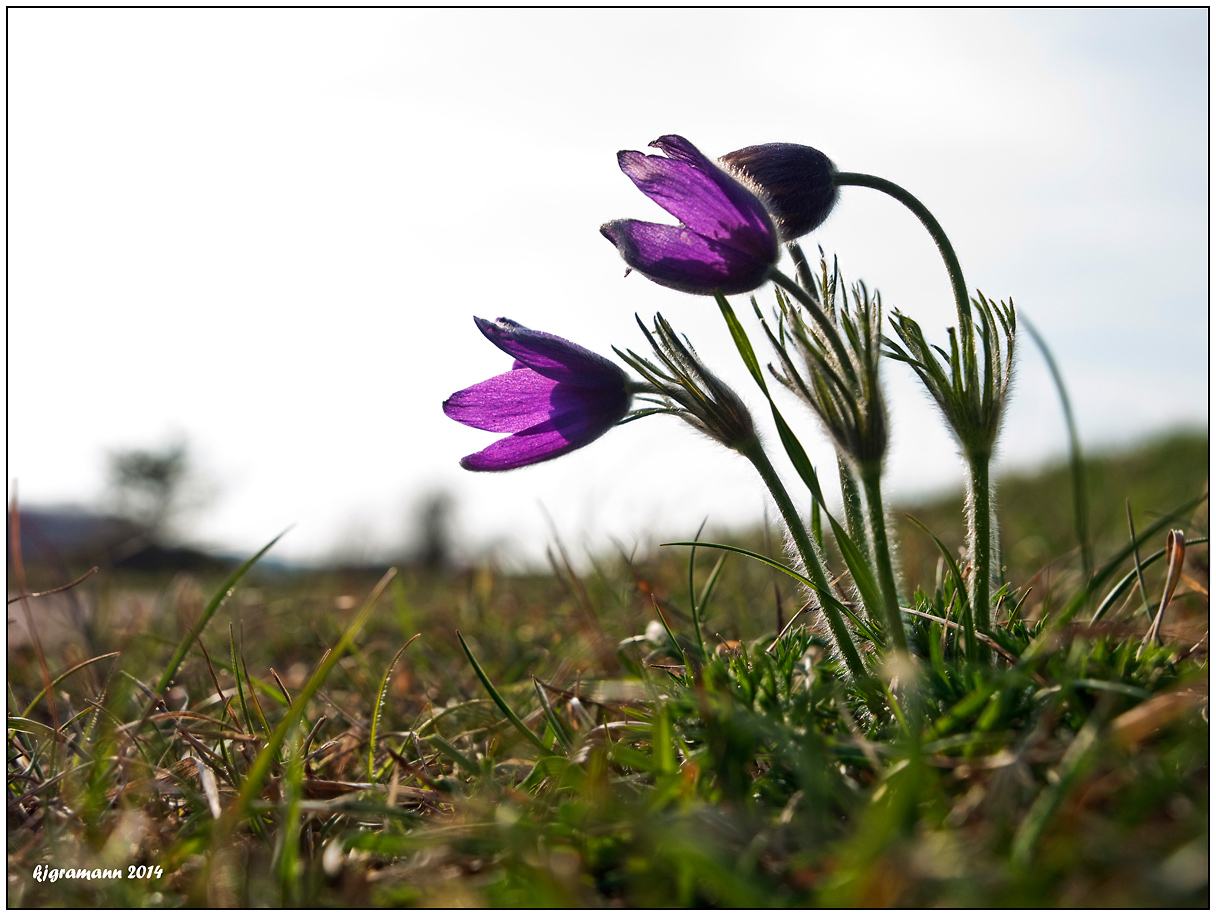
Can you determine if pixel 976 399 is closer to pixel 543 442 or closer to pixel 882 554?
pixel 882 554

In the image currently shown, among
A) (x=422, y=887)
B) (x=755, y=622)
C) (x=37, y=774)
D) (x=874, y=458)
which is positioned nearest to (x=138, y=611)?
(x=37, y=774)

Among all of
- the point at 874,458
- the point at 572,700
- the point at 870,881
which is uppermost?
the point at 874,458

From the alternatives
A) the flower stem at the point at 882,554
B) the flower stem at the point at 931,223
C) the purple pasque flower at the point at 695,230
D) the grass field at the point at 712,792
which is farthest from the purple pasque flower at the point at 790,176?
the grass field at the point at 712,792

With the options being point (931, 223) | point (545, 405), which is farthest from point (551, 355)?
point (931, 223)

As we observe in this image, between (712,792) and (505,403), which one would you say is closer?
(712,792)

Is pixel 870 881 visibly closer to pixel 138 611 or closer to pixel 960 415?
pixel 960 415

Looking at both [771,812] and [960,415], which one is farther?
[960,415]
